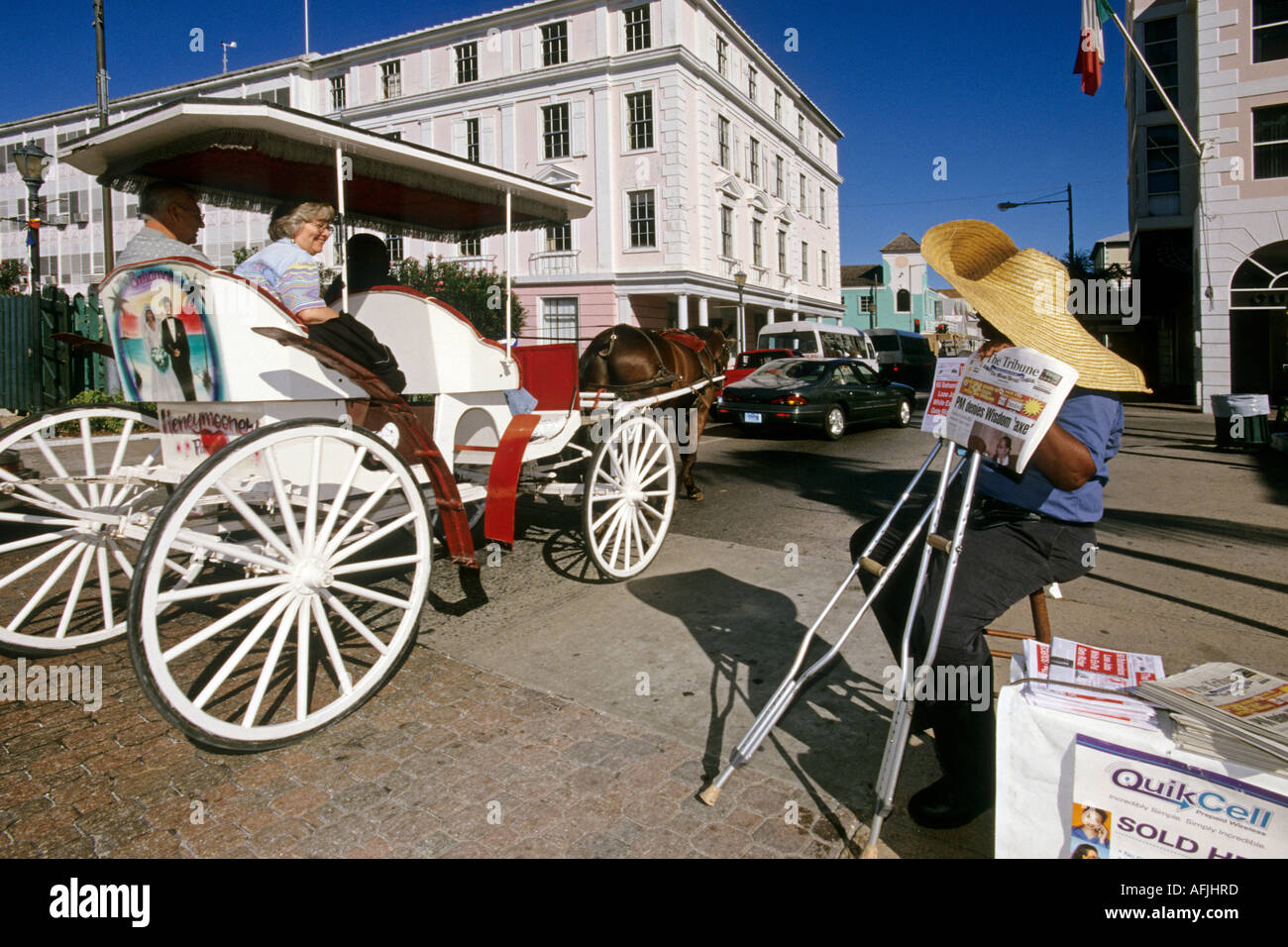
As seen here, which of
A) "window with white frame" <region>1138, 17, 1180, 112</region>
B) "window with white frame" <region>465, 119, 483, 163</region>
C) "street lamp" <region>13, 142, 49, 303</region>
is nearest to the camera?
"street lamp" <region>13, 142, 49, 303</region>

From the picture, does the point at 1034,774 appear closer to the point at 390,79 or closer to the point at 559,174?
the point at 559,174

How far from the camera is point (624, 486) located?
5.73 m

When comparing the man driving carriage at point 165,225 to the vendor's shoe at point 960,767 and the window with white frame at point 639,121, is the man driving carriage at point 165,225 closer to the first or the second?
the vendor's shoe at point 960,767

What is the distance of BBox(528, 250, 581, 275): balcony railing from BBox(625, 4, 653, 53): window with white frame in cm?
800

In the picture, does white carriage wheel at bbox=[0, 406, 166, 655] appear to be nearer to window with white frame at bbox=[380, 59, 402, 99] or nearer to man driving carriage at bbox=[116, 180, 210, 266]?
man driving carriage at bbox=[116, 180, 210, 266]

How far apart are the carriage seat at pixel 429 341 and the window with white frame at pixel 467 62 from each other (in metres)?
32.1

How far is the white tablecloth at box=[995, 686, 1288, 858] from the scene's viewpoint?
2057 mm

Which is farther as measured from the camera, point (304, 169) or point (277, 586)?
point (304, 169)

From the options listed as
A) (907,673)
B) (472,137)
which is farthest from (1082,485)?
(472,137)

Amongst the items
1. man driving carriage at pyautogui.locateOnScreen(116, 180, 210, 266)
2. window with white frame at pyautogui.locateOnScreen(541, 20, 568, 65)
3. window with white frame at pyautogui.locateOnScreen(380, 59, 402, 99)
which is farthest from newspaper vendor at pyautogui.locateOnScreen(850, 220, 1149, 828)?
window with white frame at pyautogui.locateOnScreen(380, 59, 402, 99)

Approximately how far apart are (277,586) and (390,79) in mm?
37621

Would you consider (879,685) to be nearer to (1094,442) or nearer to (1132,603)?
(1094,442)

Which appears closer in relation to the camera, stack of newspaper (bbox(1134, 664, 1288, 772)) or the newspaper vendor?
stack of newspaper (bbox(1134, 664, 1288, 772))
